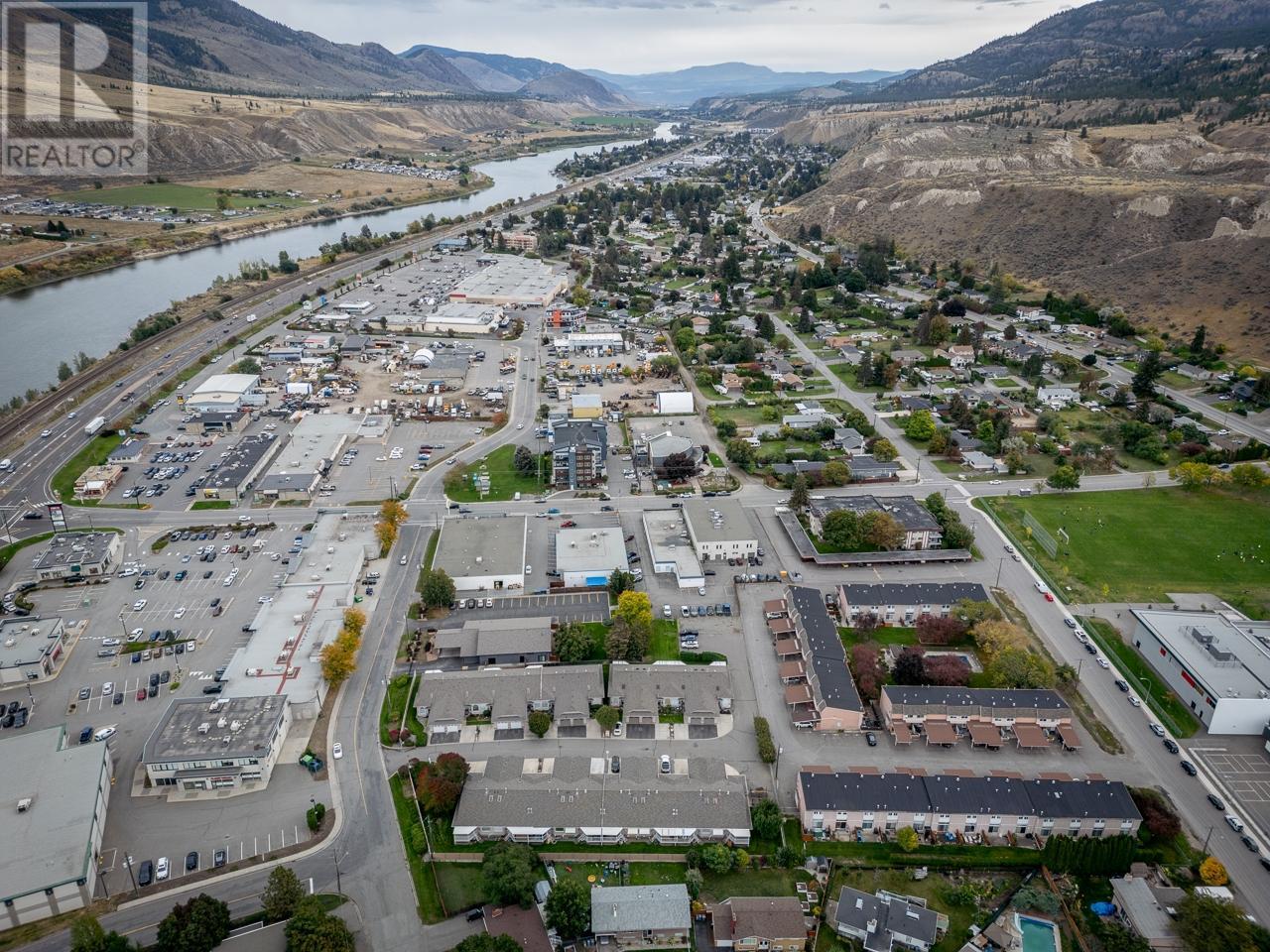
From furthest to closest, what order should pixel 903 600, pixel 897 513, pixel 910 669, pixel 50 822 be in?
pixel 897 513, pixel 903 600, pixel 910 669, pixel 50 822

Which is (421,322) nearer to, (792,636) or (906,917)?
(792,636)

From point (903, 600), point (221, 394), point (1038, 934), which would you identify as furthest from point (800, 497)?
point (221, 394)

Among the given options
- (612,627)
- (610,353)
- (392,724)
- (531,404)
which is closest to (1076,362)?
(610,353)

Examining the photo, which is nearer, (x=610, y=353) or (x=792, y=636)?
(x=792, y=636)

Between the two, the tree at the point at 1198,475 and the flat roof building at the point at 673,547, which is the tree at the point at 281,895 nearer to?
the flat roof building at the point at 673,547

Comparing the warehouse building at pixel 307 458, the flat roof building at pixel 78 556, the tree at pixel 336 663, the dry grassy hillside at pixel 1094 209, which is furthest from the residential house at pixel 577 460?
the dry grassy hillside at pixel 1094 209

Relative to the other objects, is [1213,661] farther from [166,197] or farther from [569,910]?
[166,197]
